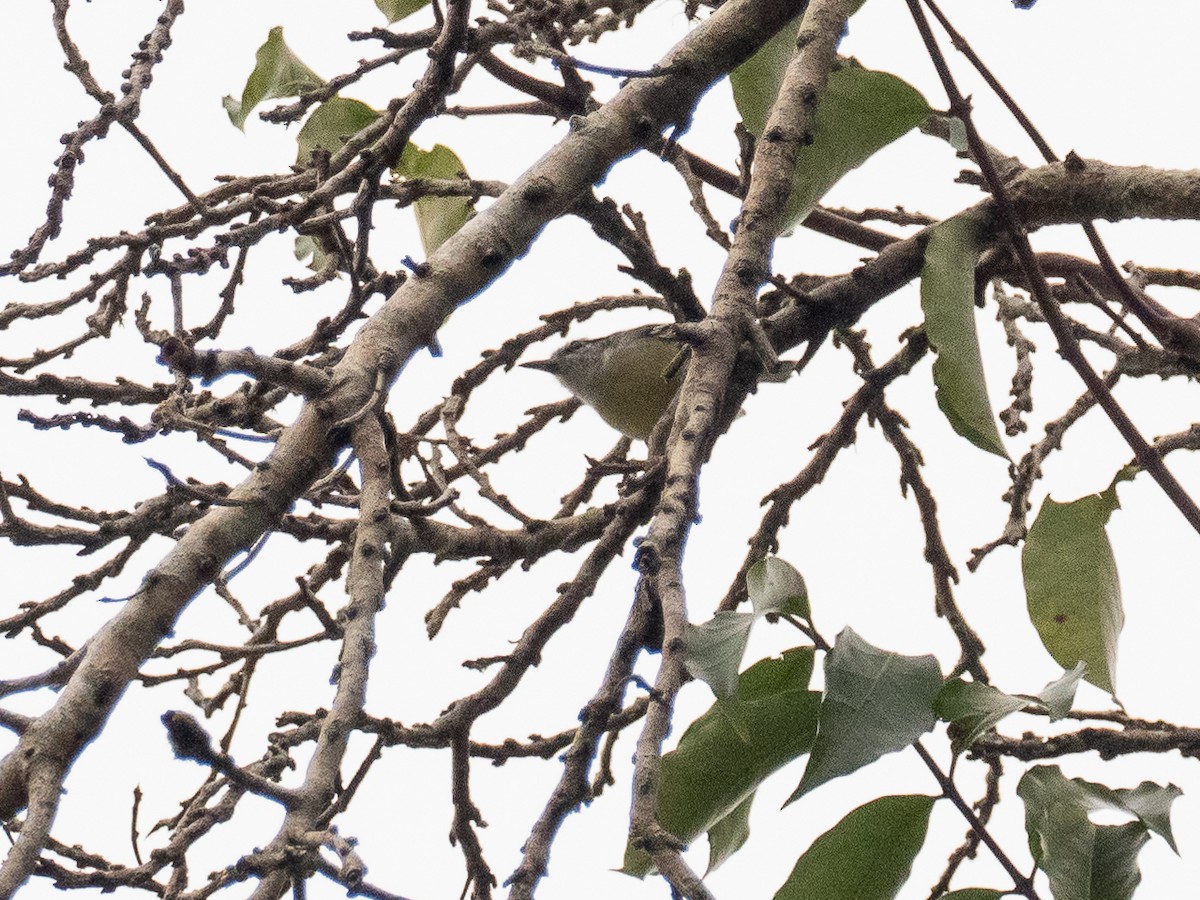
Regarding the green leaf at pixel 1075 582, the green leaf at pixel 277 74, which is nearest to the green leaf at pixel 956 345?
the green leaf at pixel 1075 582

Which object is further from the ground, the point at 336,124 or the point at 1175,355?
the point at 336,124

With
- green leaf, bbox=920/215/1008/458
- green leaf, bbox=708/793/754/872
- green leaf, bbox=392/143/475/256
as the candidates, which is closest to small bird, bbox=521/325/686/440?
green leaf, bbox=392/143/475/256

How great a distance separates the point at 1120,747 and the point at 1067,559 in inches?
6.0

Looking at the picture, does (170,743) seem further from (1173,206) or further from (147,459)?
(1173,206)

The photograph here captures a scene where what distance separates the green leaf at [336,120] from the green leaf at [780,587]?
0.93 metres

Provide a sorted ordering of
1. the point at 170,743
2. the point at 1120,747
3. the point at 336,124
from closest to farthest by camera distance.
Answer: the point at 170,743
the point at 1120,747
the point at 336,124

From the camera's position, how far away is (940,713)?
849 mm

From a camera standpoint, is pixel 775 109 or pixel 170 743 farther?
pixel 775 109

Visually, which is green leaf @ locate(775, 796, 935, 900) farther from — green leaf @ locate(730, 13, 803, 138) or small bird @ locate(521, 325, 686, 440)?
small bird @ locate(521, 325, 686, 440)

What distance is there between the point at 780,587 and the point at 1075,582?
334 mm

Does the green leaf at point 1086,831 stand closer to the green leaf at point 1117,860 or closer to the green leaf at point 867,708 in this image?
the green leaf at point 1117,860

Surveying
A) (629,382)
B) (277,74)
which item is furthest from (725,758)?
(277,74)

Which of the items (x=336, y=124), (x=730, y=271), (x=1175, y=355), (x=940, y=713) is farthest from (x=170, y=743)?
(x=336, y=124)

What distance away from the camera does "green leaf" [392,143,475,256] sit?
1.56 m
